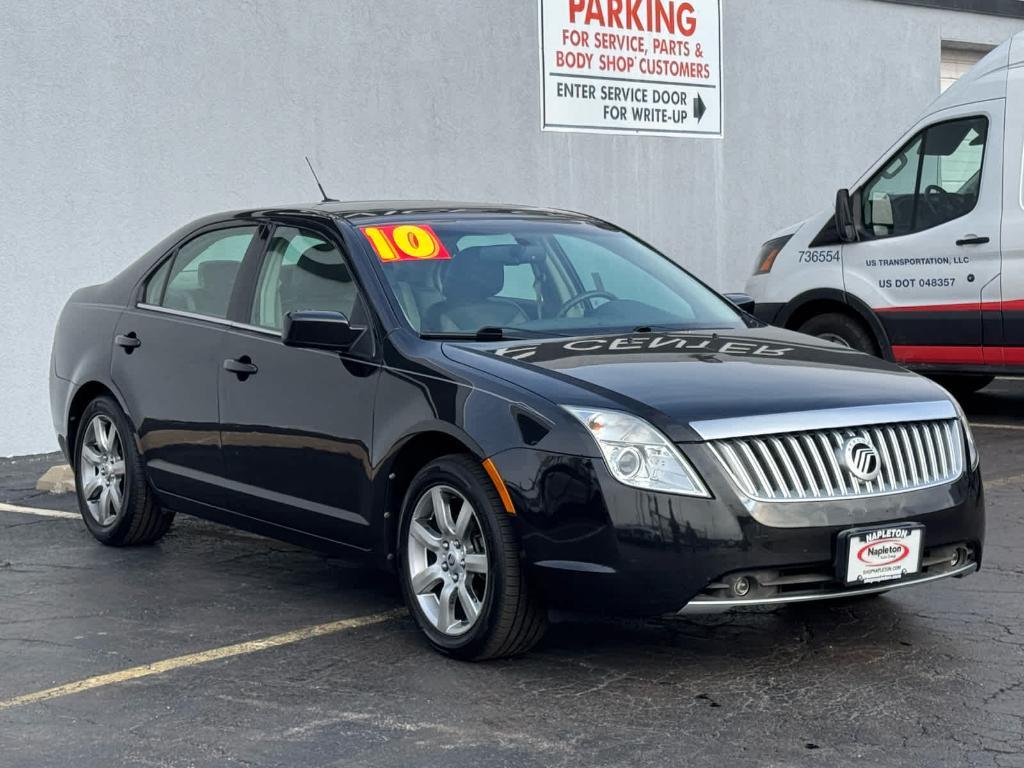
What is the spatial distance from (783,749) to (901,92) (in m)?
13.4

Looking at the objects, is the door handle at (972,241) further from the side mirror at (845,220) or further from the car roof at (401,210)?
the car roof at (401,210)

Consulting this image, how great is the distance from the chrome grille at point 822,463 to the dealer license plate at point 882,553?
13cm

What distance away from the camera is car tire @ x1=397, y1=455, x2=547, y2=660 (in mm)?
5117

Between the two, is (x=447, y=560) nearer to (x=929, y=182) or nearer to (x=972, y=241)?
(x=972, y=241)

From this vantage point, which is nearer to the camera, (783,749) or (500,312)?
(783,749)

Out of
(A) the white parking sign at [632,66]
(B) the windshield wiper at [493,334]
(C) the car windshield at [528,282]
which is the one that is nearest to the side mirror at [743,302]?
(C) the car windshield at [528,282]

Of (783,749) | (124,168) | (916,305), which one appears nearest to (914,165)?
(916,305)

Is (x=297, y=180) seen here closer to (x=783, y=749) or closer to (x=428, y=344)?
(x=428, y=344)

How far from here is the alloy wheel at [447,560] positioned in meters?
5.29

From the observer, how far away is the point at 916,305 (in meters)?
11.1

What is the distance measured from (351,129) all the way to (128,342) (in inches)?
216

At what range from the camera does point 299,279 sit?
648 centimetres

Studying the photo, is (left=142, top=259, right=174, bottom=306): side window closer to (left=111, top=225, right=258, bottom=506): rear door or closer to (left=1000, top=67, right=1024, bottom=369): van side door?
(left=111, top=225, right=258, bottom=506): rear door

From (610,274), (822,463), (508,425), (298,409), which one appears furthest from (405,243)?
(822,463)
